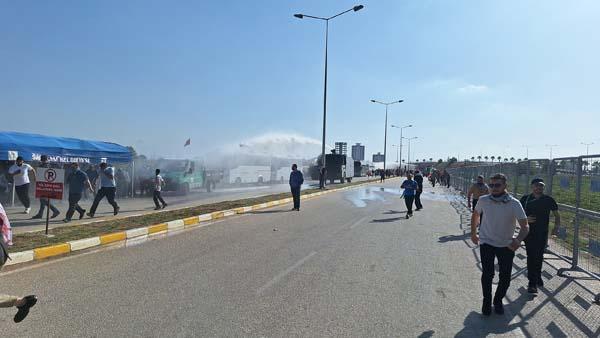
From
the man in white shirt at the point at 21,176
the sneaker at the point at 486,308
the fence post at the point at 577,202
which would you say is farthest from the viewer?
the man in white shirt at the point at 21,176

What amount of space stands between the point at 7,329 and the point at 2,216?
1072 mm

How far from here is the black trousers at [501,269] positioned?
5.52 metres

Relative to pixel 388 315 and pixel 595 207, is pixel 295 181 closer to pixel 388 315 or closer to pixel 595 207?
pixel 595 207

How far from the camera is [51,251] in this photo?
8430 millimetres

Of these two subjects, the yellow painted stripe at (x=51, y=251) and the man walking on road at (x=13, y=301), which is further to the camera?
the yellow painted stripe at (x=51, y=251)

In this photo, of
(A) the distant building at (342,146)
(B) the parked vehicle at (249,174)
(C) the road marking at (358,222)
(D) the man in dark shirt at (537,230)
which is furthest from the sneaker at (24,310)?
(A) the distant building at (342,146)

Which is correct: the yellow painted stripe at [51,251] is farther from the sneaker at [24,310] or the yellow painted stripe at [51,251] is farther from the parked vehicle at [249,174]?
the parked vehicle at [249,174]

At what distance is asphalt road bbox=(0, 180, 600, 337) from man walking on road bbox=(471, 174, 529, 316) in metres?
0.29

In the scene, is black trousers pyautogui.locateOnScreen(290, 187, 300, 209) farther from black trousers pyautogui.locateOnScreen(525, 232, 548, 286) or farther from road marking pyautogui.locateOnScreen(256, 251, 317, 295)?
black trousers pyautogui.locateOnScreen(525, 232, 548, 286)

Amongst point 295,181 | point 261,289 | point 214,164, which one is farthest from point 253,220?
point 214,164

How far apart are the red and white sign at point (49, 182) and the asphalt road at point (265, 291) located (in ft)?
7.38

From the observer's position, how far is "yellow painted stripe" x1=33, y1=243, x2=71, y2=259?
8.12 m

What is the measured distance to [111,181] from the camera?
1425cm

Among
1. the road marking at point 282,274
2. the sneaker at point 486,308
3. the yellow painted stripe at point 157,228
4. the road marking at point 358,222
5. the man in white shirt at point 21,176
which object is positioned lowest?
the road marking at point 358,222
